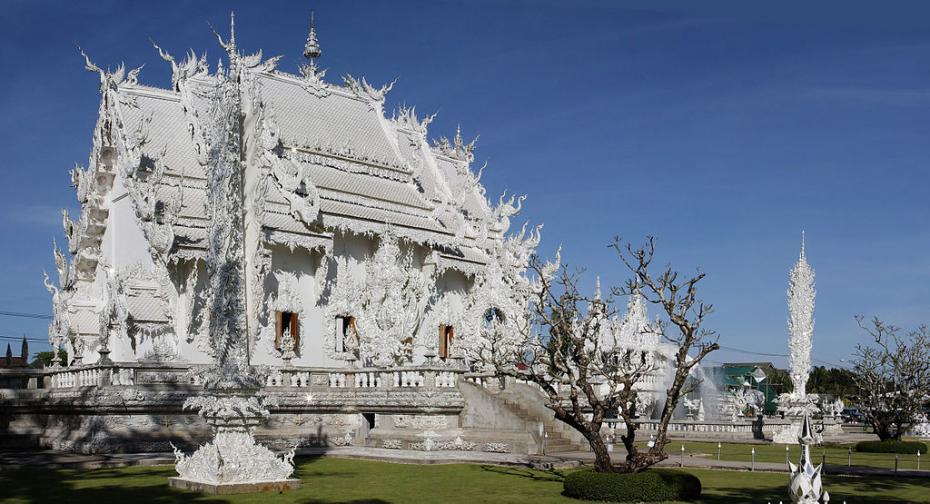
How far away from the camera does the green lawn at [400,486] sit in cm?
1617

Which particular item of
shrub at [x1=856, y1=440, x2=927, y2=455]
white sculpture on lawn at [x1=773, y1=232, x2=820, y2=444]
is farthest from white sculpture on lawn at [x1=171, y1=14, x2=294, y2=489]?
white sculpture on lawn at [x1=773, y1=232, x2=820, y2=444]

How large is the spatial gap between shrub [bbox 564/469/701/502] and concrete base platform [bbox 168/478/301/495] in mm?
4591

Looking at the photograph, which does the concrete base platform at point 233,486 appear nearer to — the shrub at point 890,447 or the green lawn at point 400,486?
the green lawn at point 400,486

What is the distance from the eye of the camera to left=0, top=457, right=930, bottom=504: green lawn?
637 inches

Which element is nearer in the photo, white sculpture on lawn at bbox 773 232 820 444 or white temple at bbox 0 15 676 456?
white temple at bbox 0 15 676 456

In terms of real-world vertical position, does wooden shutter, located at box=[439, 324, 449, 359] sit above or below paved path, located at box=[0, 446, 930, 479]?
above

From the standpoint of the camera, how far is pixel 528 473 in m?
20.8

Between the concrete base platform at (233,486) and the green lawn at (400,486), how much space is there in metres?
0.22

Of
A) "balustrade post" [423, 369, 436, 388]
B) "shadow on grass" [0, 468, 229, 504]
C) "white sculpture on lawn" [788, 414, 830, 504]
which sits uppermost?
"balustrade post" [423, 369, 436, 388]

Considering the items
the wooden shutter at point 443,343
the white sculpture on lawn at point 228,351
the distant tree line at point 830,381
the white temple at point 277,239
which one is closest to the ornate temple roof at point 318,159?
the white temple at point 277,239

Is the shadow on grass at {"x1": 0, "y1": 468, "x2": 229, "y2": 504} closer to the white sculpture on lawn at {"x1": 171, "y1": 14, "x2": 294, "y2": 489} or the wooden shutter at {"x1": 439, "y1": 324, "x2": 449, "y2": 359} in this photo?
the white sculpture on lawn at {"x1": 171, "y1": 14, "x2": 294, "y2": 489}

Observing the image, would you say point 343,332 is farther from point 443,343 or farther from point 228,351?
point 228,351

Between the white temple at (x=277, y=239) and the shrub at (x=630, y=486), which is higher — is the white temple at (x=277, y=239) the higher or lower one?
the higher one

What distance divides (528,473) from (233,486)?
21.6 ft
